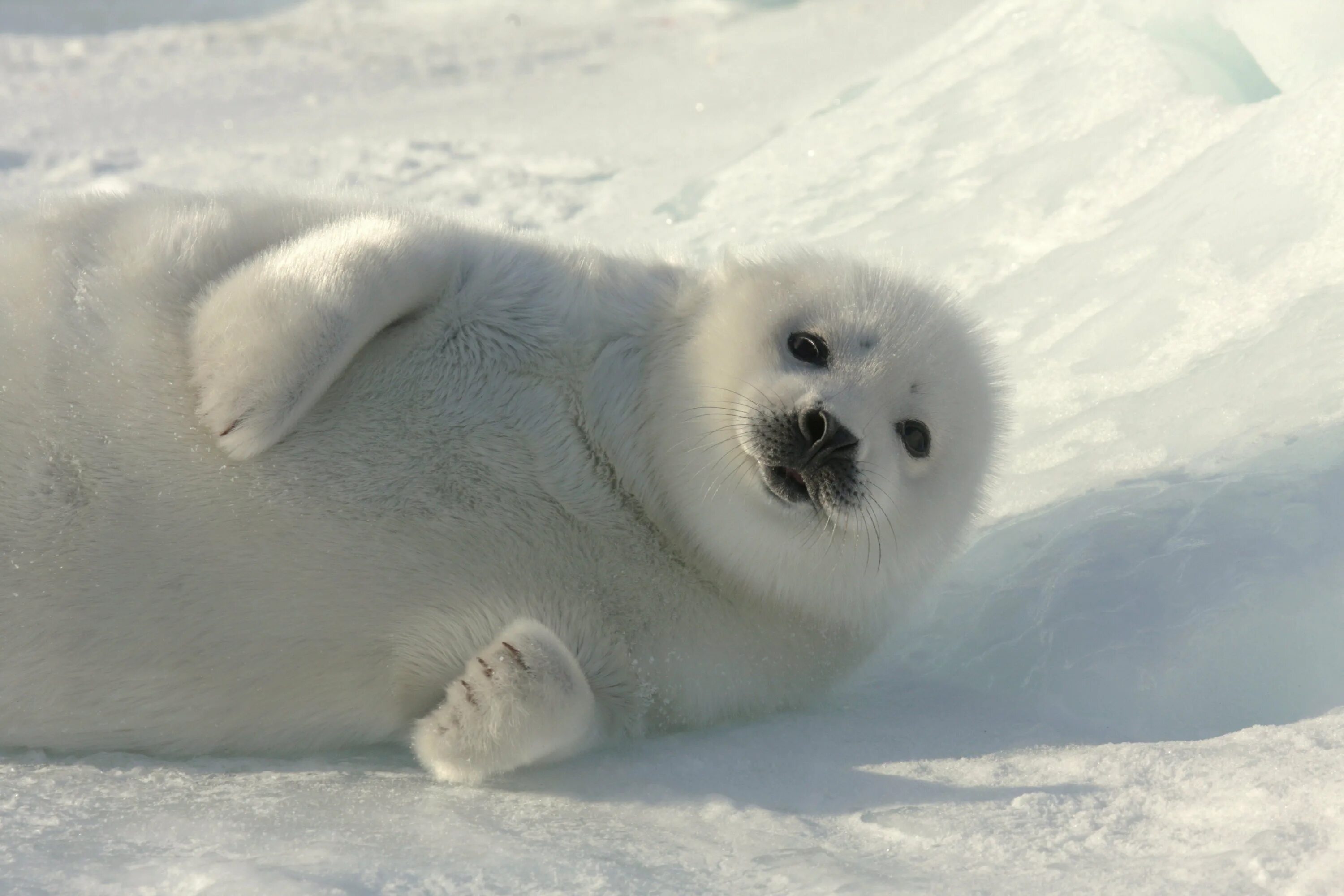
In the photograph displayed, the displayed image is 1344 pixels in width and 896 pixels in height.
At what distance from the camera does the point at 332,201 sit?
284 centimetres

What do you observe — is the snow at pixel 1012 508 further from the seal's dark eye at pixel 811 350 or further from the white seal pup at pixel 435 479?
the seal's dark eye at pixel 811 350

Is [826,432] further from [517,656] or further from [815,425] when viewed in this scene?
[517,656]

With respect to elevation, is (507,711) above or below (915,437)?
below

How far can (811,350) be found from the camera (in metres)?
2.57

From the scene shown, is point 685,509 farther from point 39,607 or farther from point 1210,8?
point 1210,8

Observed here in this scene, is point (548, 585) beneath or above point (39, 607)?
above

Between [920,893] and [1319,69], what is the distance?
3466mm

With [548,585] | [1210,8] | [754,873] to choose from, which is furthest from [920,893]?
[1210,8]

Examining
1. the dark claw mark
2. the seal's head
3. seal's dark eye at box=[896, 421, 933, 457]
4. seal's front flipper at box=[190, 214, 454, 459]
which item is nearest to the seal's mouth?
the seal's head

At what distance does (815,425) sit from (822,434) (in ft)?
0.07

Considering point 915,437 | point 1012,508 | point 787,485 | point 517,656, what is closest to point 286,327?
point 517,656

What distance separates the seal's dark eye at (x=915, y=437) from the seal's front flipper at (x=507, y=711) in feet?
2.70

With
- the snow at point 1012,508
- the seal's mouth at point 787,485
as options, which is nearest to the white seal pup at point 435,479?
the seal's mouth at point 787,485

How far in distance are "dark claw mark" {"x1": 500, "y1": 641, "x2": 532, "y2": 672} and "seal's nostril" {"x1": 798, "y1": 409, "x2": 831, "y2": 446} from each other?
0.67 m
